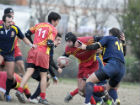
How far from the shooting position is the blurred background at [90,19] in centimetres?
2450

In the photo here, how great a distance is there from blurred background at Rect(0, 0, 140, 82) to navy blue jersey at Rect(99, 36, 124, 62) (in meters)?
1.69

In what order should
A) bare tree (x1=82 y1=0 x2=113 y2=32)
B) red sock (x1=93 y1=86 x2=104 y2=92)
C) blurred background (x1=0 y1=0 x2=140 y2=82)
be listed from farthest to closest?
1. bare tree (x1=82 y1=0 x2=113 y2=32)
2. blurred background (x1=0 y1=0 x2=140 y2=82)
3. red sock (x1=93 y1=86 x2=104 y2=92)

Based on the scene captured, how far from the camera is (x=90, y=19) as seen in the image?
150 ft

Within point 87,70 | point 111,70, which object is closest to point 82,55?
point 87,70

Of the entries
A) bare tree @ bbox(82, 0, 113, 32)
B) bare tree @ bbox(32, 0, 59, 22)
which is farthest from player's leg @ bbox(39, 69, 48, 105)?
bare tree @ bbox(82, 0, 113, 32)

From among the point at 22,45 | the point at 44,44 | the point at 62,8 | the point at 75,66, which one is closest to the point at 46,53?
the point at 44,44

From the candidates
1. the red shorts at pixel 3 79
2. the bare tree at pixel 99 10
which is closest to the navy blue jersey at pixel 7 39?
the red shorts at pixel 3 79

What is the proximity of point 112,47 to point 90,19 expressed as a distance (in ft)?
120

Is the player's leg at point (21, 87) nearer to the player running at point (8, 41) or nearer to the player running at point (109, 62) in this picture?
the player running at point (8, 41)

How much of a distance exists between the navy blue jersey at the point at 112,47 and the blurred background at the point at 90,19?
1.69 m

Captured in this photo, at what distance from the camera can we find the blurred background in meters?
24.5

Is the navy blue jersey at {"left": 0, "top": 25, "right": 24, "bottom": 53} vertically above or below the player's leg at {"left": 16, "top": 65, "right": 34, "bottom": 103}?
above

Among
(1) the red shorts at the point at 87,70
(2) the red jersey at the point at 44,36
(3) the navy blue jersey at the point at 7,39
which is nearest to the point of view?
(3) the navy blue jersey at the point at 7,39

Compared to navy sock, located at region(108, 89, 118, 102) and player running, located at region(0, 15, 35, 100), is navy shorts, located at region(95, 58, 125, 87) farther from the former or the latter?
player running, located at region(0, 15, 35, 100)
